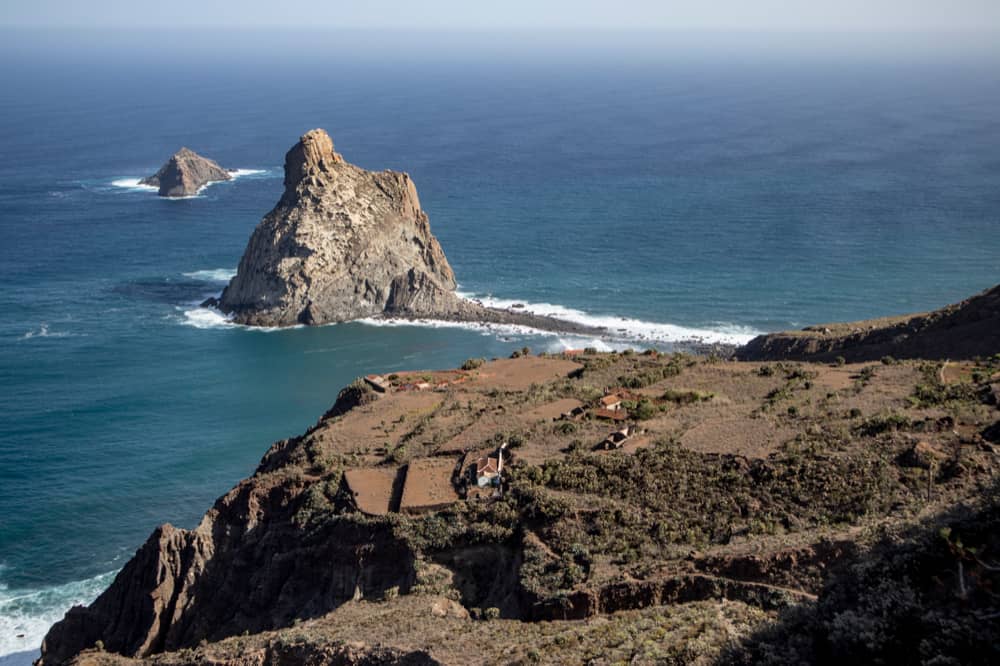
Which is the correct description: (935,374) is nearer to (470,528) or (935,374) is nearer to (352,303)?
(470,528)

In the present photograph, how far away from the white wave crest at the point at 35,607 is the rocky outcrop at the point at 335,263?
129 feet

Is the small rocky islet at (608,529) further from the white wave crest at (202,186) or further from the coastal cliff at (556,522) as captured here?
the white wave crest at (202,186)

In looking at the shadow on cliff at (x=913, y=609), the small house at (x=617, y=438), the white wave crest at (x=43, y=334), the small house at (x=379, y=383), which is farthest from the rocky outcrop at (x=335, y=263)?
the shadow on cliff at (x=913, y=609)

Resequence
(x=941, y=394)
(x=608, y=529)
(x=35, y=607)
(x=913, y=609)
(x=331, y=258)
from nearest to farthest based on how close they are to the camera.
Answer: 1. (x=913, y=609)
2. (x=608, y=529)
3. (x=941, y=394)
4. (x=35, y=607)
5. (x=331, y=258)

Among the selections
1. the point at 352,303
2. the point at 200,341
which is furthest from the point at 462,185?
the point at 200,341

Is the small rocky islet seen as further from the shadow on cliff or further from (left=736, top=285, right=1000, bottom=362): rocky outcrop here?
(left=736, top=285, right=1000, bottom=362): rocky outcrop

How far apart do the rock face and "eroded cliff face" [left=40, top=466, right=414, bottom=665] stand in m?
98.7

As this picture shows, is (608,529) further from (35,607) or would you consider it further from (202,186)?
(202,186)

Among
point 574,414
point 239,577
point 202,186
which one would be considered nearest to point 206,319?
point 574,414

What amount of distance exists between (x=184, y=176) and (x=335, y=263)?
51309 mm

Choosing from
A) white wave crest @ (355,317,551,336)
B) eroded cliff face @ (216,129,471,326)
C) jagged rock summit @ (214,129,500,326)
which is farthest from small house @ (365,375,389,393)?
eroded cliff face @ (216,129,471,326)

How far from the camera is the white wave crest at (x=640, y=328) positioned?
77669 millimetres

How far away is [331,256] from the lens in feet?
276

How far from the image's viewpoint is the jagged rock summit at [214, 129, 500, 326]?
82.7m
